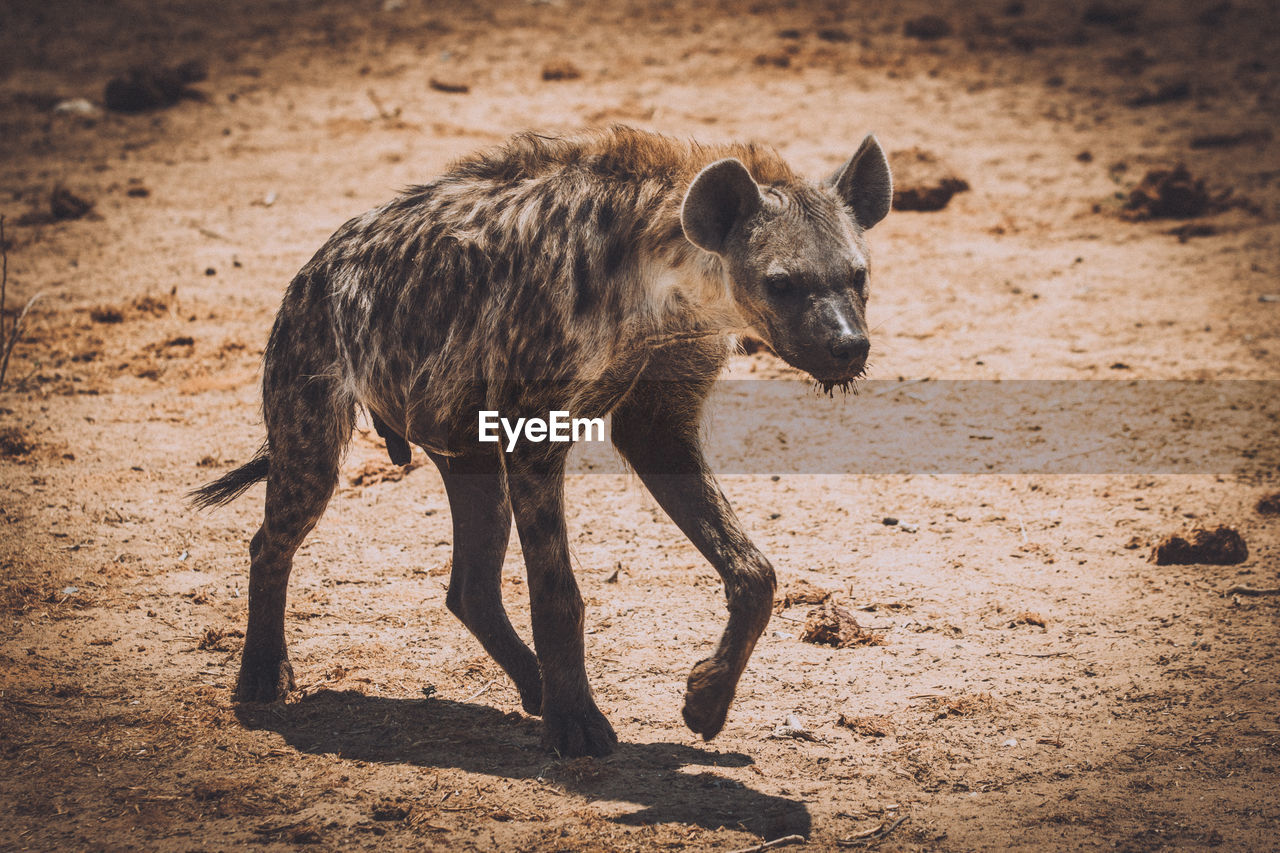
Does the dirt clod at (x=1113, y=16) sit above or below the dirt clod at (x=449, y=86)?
above

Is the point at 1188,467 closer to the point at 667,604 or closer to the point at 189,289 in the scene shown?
the point at 667,604

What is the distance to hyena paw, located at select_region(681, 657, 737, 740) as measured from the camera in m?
2.88

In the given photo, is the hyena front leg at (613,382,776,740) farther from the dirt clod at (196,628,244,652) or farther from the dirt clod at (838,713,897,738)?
the dirt clod at (196,628,244,652)

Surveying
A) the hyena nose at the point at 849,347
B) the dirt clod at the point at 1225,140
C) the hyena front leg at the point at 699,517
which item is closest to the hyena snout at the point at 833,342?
the hyena nose at the point at 849,347

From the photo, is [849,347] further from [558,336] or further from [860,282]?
[558,336]

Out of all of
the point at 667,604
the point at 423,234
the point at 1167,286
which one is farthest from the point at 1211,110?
the point at 423,234

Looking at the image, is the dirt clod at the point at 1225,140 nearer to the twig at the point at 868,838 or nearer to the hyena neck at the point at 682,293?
the hyena neck at the point at 682,293

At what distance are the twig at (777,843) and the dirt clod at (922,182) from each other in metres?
5.17

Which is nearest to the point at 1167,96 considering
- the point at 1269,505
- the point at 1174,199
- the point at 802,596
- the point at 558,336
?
the point at 1174,199

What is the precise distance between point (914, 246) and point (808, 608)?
11.4 feet

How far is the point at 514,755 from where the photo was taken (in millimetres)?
3148

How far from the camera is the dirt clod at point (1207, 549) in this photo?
4.05 meters

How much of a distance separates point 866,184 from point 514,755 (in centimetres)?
173

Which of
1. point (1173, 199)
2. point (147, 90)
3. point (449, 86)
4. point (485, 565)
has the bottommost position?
point (485, 565)
